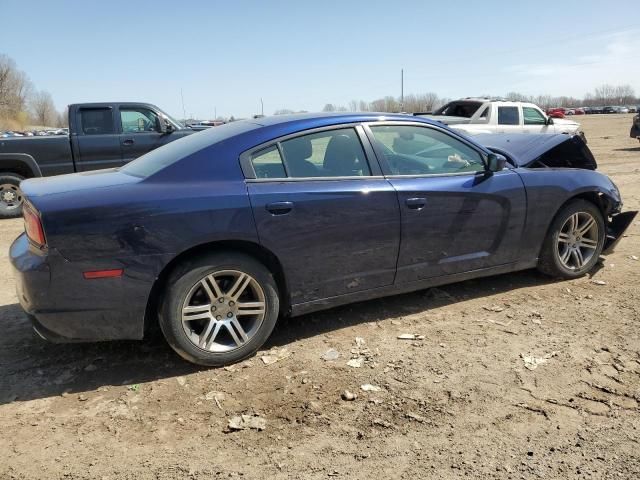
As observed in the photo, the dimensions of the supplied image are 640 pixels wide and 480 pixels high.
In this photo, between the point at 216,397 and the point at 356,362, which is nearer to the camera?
the point at 216,397

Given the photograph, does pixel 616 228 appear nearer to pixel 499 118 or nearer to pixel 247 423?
pixel 247 423

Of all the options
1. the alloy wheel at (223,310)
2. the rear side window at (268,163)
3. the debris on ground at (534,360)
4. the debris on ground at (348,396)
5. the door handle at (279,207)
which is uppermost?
the rear side window at (268,163)

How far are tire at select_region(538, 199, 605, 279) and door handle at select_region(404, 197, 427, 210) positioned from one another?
1.45 metres

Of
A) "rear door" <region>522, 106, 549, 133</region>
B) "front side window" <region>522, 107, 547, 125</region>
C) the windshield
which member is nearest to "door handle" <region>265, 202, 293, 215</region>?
the windshield

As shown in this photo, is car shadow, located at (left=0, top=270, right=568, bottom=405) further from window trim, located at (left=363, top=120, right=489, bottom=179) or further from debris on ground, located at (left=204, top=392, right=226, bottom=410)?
window trim, located at (left=363, top=120, right=489, bottom=179)

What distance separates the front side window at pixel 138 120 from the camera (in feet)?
30.9

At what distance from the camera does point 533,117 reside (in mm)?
14133

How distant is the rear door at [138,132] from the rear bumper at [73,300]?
21.9ft

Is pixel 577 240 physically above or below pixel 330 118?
below

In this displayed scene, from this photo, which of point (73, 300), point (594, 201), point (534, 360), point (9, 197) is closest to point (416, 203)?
point (534, 360)

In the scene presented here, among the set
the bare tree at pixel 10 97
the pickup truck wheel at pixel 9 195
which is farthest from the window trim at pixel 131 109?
the bare tree at pixel 10 97

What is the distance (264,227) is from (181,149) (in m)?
0.92

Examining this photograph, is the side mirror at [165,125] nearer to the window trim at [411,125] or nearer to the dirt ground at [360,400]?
the dirt ground at [360,400]

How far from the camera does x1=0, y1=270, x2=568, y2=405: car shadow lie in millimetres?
3160
